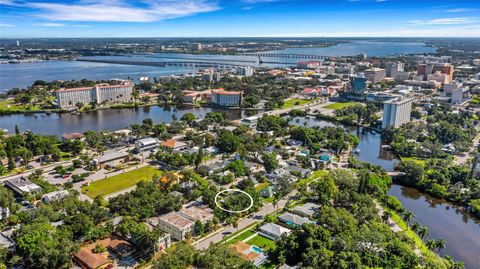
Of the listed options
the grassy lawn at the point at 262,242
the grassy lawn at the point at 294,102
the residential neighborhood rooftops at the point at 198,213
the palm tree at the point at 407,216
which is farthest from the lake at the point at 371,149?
the residential neighborhood rooftops at the point at 198,213

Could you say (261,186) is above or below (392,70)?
below

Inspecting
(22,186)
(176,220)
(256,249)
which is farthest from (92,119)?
(256,249)

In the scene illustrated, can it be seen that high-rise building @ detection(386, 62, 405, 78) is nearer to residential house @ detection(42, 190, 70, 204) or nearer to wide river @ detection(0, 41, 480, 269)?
wide river @ detection(0, 41, 480, 269)

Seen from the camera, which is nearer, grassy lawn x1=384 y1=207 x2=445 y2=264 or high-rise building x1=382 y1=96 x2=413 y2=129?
grassy lawn x1=384 y1=207 x2=445 y2=264

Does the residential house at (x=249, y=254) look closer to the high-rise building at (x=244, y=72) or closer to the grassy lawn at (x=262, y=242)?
the grassy lawn at (x=262, y=242)

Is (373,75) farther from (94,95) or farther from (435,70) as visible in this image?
(94,95)

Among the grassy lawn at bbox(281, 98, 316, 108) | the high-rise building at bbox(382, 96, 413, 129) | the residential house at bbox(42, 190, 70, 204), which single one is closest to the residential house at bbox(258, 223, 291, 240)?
the residential house at bbox(42, 190, 70, 204)

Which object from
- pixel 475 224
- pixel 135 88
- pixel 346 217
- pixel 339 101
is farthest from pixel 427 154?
pixel 135 88
